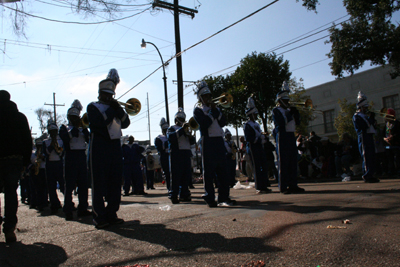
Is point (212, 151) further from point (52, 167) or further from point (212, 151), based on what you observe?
point (52, 167)

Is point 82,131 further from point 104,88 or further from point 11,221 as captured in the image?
point 11,221

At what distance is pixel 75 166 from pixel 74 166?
18 millimetres

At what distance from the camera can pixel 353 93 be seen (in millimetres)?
37750

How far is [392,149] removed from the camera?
33.2 ft

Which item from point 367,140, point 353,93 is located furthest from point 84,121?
point 353,93

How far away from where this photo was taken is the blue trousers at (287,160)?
23.0 feet

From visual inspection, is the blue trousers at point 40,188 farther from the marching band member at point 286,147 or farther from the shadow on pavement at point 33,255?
the marching band member at point 286,147

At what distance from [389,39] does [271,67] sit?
11.7 m

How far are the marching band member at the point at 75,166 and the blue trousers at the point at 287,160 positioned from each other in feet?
13.0

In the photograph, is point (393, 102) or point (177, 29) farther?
point (393, 102)

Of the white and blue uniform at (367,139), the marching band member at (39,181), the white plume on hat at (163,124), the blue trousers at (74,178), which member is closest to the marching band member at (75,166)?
the blue trousers at (74,178)

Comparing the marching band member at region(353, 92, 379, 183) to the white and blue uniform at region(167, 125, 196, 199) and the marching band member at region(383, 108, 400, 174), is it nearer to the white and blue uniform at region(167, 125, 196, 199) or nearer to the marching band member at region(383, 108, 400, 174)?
the marching band member at region(383, 108, 400, 174)

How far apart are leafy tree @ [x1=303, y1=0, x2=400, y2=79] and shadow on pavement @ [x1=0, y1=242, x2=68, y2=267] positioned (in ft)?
61.4

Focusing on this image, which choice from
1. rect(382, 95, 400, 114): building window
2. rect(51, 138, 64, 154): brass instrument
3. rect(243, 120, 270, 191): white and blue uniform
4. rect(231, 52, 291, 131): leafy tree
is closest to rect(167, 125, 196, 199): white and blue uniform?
rect(243, 120, 270, 191): white and blue uniform
